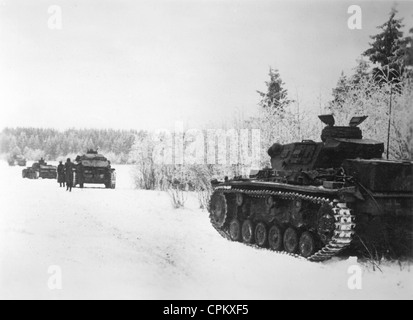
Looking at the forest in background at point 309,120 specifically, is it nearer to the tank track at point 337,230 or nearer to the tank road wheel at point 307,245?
the tank track at point 337,230

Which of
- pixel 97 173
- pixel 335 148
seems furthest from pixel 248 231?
pixel 97 173

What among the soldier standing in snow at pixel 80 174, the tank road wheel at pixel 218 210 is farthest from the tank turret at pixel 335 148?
the soldier standing in snow at pixel 80 174

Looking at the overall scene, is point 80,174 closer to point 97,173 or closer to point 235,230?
point 97,173

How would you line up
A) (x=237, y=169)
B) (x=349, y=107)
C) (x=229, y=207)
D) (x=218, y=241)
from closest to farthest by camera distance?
(x=218, y=241) < (x=229, y=207) < (x=349, y=107) < (x=237, y=169)

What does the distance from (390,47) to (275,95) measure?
2734 millimetres

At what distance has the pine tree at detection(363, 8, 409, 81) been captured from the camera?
35.9 ft

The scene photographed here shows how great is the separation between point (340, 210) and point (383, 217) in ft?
3.29

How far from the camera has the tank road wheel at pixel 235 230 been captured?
1288 centimetres

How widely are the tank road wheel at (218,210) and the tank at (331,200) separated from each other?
632 millimetres

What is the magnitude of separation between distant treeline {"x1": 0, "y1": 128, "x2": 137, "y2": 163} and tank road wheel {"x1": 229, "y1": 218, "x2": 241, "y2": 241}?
3.15m

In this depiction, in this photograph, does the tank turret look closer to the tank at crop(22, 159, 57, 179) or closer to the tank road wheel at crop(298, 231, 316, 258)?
the tank road wheel at crop(298, 231, 316, 258)

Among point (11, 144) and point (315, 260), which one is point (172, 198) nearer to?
point (11, 144)
